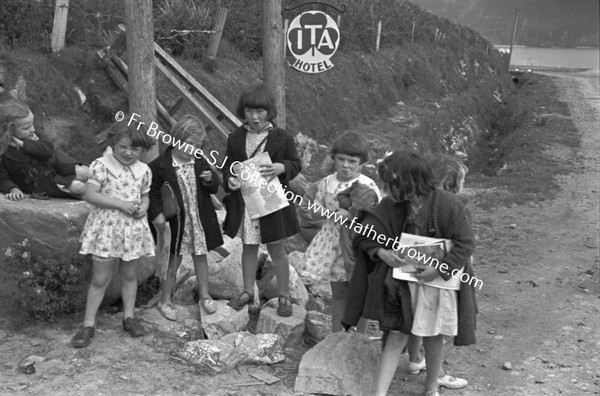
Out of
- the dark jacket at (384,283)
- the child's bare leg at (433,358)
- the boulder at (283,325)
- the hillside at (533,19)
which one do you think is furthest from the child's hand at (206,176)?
the hillside at (533,19)

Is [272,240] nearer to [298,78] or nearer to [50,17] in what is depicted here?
[50,17]

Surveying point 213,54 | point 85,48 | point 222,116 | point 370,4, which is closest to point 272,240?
point 222,116

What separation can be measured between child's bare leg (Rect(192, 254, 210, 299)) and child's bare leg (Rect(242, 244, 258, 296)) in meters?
0.27

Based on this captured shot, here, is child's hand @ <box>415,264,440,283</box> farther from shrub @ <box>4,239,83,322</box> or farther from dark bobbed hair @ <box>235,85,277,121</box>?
shrub @ <box>4,239,83,322</box>

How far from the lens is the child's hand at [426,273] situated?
143 inches

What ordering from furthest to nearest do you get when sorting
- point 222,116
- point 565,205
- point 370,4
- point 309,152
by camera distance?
point 370,4 < point 309,152 < point 565,205 < point 222,116

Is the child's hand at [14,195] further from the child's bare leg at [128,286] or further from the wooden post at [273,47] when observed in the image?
the wooden post at [273,47]

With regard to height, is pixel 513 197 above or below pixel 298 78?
below

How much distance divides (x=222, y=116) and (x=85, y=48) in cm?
173

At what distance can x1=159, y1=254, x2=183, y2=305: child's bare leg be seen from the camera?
443 cm

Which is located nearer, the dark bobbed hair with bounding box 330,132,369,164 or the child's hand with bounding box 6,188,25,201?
the dark bobbed hair with bounding box 330,132,369,164

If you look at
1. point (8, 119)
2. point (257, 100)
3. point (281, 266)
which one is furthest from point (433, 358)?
point (8, 119)

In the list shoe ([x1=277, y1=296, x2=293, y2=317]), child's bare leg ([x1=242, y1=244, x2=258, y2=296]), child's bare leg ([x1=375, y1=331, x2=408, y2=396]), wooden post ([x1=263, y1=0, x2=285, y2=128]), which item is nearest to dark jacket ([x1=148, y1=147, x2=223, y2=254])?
child's bare leg ([x1=242, y1=244, x2=258, y2=296])

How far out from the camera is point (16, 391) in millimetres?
3605
